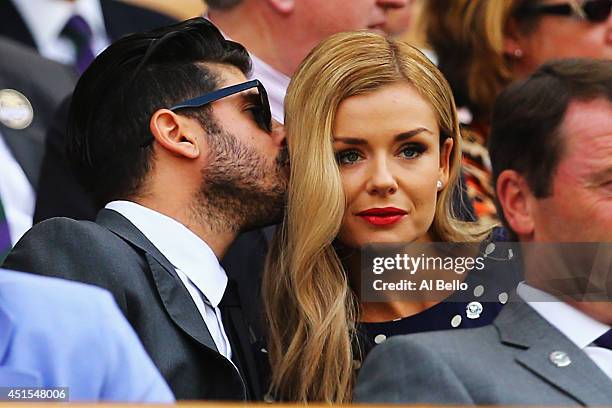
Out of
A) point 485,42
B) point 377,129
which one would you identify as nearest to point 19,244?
point 377,129

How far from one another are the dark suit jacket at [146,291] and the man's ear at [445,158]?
64 cm

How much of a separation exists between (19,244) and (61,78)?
3.85 feet

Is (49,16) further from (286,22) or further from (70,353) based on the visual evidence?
(70,353)

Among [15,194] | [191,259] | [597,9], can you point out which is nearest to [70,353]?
[191,259]

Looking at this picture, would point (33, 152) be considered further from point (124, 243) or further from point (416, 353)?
point (416, 353)

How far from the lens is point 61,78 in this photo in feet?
13.3

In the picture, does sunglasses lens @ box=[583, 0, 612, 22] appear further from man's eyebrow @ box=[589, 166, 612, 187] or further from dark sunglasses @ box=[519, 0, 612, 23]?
man's eyebrow @ box=[589, 166, 612, 187]

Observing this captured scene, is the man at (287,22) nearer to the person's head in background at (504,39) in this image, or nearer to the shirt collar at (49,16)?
the person's head in background at (504,39)

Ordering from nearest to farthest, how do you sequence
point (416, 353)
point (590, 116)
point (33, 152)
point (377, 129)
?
point (416, 353)
point (590, 116)
point (377, 129)
point (33, 152)

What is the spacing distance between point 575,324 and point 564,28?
1.43 metres

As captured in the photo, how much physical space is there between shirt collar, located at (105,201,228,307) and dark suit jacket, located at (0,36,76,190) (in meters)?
0.77

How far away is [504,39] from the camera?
4.08 meters

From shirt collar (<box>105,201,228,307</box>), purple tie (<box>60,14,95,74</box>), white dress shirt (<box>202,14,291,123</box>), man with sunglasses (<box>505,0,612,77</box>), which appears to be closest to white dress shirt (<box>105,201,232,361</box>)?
shirt collar (<box>105,201,228,307</box>)

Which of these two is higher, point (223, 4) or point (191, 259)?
point (223, 4)
